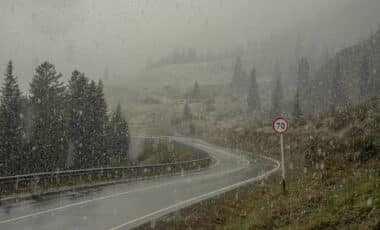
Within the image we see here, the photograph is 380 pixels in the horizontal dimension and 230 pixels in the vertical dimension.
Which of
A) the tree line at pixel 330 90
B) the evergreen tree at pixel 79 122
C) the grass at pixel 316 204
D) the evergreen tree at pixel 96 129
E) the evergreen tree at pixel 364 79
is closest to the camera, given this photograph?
the grass at pixel 316 204

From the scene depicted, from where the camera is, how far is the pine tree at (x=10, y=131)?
45.6m

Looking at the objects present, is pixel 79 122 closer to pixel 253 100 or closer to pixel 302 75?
pixel 253 100

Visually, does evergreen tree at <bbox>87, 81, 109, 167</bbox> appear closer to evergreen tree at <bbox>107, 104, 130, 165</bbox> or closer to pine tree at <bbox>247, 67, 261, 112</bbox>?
evergreen tree at <bbox>107, 104, 130, 165</bbox>

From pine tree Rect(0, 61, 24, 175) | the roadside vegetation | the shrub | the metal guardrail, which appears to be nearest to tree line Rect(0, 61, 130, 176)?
pine tree Rect(0, 61, 24, 175)

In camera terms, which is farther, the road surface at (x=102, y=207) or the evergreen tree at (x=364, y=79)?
the evergreen tree at (x=364, y=79)

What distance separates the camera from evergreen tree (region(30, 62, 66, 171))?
1876 inches

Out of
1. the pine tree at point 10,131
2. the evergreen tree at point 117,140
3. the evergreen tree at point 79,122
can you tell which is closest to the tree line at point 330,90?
the evergreen tree at point 117,140

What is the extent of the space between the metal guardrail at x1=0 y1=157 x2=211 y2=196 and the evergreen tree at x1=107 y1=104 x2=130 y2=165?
28.9 m

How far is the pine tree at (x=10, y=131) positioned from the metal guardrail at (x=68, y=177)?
1846cm

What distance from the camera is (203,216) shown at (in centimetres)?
1398

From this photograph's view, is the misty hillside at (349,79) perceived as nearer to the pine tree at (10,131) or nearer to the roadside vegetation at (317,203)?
the pine tree at (10,131)

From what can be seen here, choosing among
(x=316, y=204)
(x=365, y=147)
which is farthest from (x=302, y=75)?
(x=316, y=204)

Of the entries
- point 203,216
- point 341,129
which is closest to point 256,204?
point 203,216

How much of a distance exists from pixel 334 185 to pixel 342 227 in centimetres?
521
